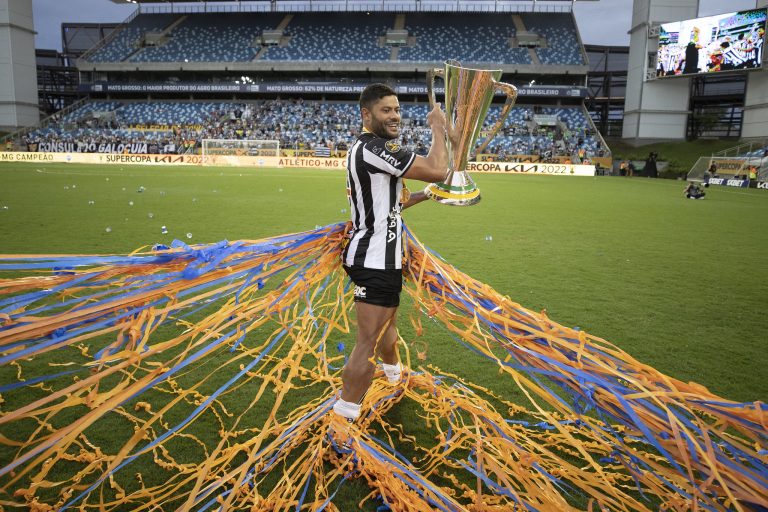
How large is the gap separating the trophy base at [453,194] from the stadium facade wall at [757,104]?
123ft

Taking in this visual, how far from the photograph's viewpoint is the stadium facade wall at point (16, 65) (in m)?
40.5

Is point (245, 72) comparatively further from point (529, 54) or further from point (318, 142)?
point (529, 54)

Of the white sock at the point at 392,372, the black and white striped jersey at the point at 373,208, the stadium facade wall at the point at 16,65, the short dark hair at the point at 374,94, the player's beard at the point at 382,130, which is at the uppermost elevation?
the stadium facade wall at the point at 16,65

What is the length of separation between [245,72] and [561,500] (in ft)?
162

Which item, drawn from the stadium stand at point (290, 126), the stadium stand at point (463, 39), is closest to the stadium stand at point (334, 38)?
the stadium stand at point (463, 39)

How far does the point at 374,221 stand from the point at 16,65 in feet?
168

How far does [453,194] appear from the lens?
2.79 meters

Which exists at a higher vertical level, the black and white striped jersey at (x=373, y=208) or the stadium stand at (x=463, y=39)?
the stadium stand at (x=463, y=39)

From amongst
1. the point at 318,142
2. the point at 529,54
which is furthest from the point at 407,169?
the point at 529,54

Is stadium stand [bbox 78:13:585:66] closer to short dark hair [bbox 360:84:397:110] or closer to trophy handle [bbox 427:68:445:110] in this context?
trophy handle [bbox 427:68:445:110]

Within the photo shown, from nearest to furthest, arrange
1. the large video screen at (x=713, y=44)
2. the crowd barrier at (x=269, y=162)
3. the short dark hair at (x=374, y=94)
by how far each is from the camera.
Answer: the short dark hair at (x=374, y=94) → the large video screen at (x=713, y=44) → the crowd barrier at (x=269, y=162)

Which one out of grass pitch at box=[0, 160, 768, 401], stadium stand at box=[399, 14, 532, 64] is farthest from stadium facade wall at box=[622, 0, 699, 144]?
grass pitch at box=[0, 160, 768, 401]

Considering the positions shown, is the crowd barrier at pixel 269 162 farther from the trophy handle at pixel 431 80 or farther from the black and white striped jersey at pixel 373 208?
the black and white striped jersey at pixel 373 208

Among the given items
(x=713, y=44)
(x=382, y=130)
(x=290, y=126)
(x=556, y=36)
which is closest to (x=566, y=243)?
(x=382, y=130)
